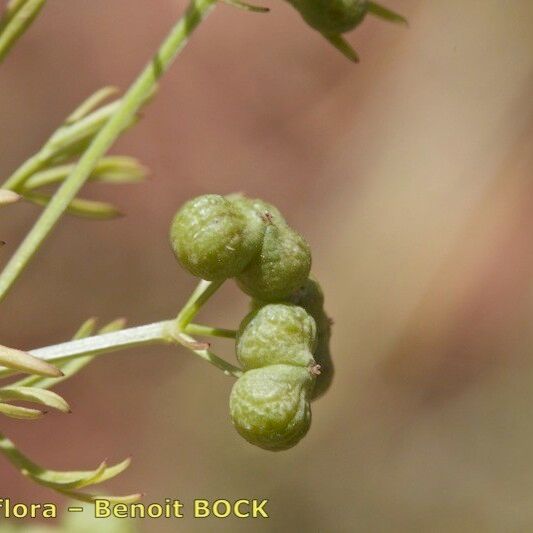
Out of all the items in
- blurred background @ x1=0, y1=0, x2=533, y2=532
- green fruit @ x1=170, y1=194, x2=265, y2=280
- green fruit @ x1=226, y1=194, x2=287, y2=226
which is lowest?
blurred background @ x1=0, y1=0, x2=533, y2=532

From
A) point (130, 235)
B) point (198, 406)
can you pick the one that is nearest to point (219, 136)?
point (130, 235)

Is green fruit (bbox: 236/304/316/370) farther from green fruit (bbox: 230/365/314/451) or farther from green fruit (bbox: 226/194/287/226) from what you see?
green fruit (bbox: 226/194/287/226)

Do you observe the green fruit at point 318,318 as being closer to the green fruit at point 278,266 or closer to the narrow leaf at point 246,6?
the green fruit at point 278,266

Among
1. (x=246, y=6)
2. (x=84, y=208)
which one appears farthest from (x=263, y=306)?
(x=84, y=208)

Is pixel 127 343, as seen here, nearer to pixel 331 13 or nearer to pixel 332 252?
pixel 331 13

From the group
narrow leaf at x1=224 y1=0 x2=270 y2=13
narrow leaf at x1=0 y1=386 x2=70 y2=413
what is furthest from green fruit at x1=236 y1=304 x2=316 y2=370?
narrow leaf at x1=224 y1=0 x2=270 y2=13

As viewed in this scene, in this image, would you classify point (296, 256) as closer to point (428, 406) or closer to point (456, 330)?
point (428, 406)
